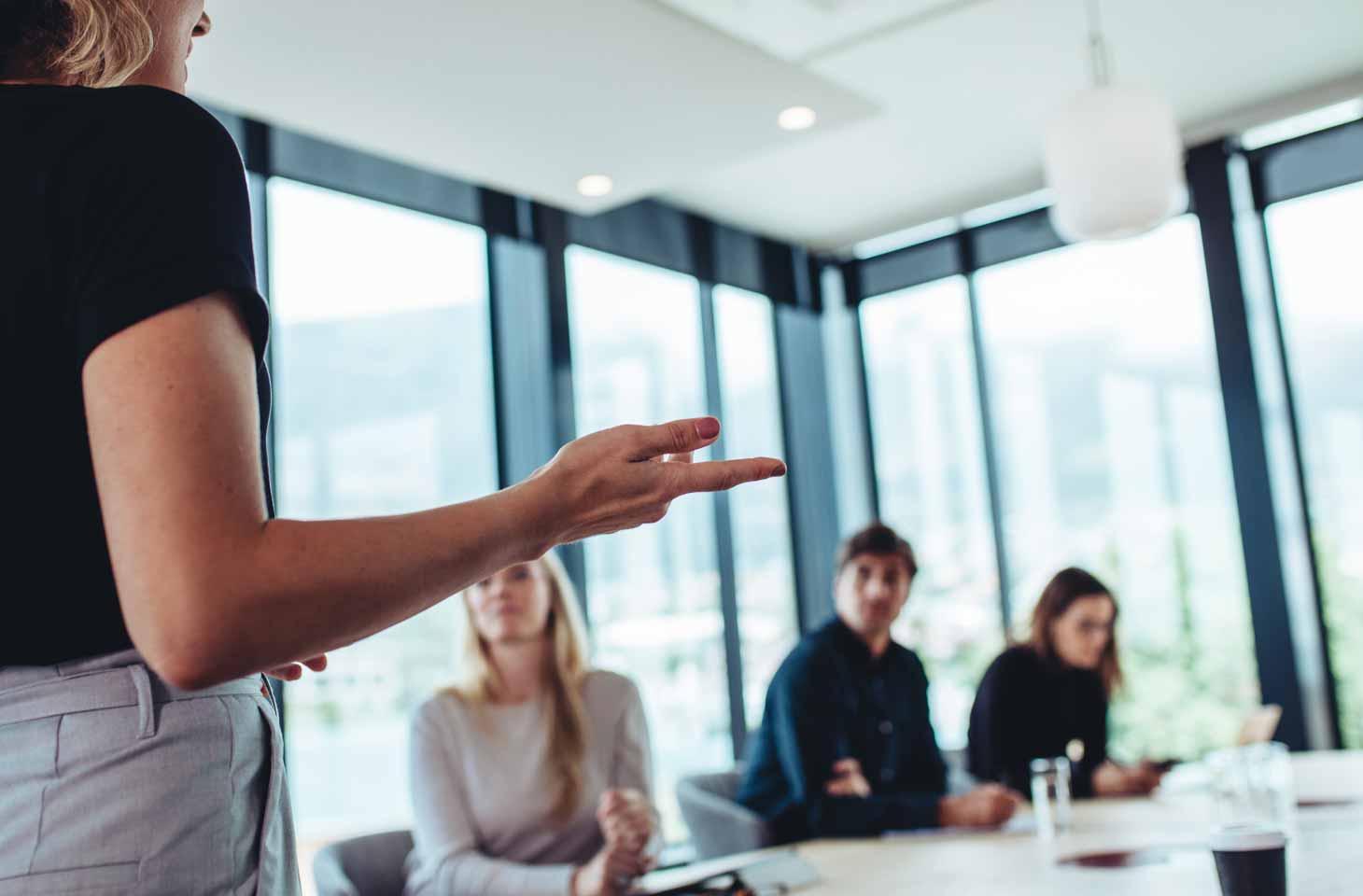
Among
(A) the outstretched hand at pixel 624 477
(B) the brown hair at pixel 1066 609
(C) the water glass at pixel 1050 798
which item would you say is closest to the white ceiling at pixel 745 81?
(B) the brown hair at pixel 1066 609

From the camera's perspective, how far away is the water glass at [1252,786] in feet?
7.20

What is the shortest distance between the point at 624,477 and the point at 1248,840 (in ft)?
3.39

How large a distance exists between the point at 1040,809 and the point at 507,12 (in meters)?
2.15

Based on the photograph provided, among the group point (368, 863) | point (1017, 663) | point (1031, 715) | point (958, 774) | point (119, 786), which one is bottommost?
point (958, 774)

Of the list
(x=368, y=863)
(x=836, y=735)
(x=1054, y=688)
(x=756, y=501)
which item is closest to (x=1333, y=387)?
(x=1054, y=688)

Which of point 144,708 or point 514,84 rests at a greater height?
point 514,84

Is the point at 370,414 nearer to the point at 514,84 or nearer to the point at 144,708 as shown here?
the point at 514,84

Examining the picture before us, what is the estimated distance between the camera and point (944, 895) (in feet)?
5.83

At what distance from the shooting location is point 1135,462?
18.4ft

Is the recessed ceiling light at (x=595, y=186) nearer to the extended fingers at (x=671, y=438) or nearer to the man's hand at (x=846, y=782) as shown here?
→ the man's hand at (x=846, y=782)

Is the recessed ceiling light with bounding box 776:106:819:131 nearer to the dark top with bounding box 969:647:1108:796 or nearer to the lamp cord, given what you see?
the lamp cord

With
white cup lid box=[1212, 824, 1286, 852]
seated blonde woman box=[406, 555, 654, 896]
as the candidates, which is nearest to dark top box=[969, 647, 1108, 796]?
seated blonde woman box=[406, 555, 654, 896]

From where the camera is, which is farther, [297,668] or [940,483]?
[940,483]

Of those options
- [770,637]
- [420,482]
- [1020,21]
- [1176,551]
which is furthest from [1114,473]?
[420,482]
